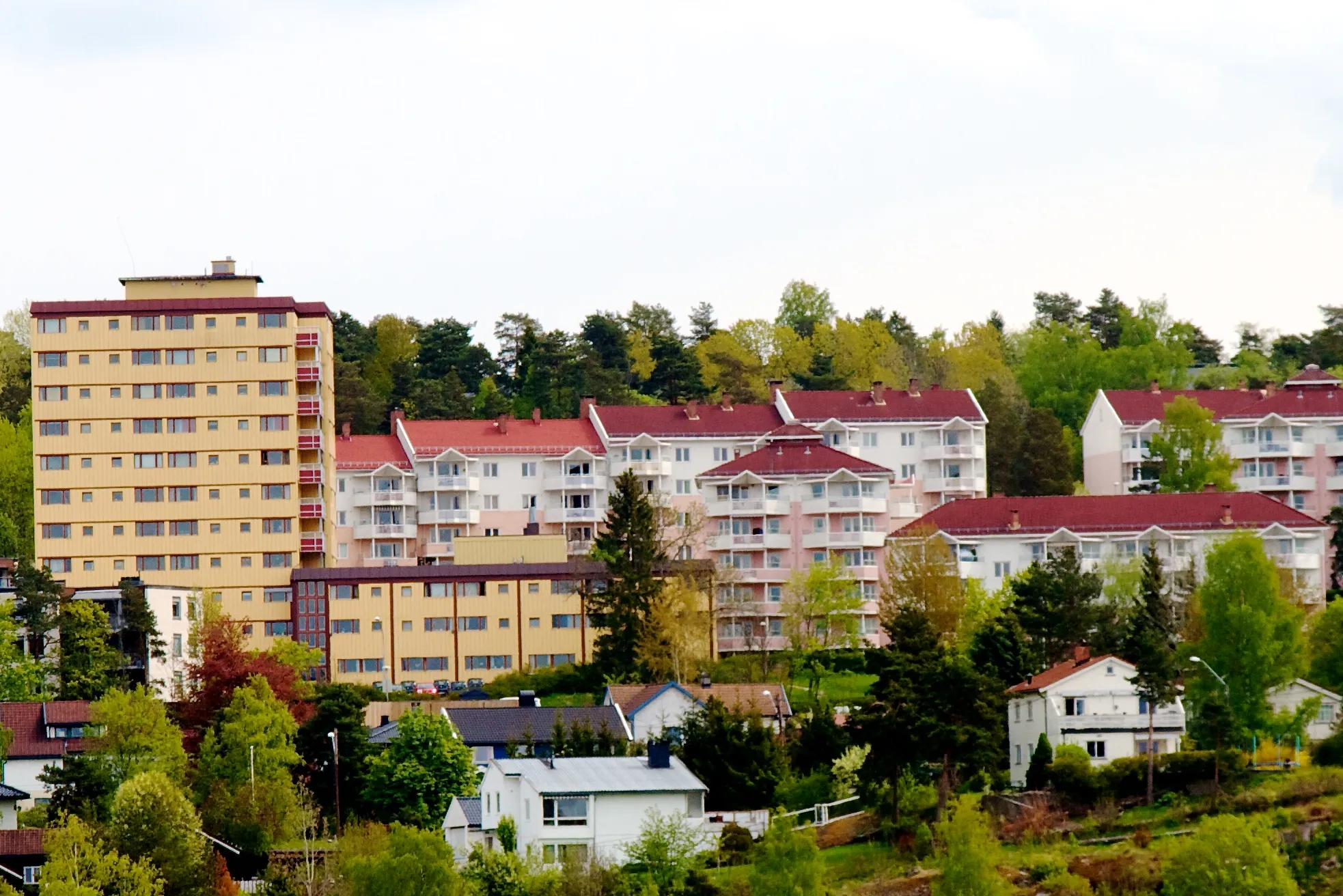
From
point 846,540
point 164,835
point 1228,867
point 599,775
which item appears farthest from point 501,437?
point 1228,867

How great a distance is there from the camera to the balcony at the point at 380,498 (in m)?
130

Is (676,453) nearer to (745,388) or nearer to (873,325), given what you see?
(745,388)

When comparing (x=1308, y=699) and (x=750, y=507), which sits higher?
(x=750, y=507)

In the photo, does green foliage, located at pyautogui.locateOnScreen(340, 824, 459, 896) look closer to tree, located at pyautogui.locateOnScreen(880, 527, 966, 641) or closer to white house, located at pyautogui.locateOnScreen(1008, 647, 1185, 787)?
white house, located at pyautogui.locateOnScreen(1008, 647, 1185, 787)

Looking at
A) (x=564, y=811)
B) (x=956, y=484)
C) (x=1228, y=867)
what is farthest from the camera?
(x=956, y=484)

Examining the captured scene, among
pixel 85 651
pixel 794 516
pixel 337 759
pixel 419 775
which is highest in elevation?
pixel 794 516

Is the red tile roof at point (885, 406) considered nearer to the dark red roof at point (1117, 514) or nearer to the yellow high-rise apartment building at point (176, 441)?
A: the dark red roof at point (1117, 514)

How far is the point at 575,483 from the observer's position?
13150 centimetres

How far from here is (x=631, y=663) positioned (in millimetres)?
102312

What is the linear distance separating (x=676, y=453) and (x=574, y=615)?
22.7 m

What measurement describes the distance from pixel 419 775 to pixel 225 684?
1291 cm

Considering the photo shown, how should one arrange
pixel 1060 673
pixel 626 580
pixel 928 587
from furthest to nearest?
pixel 928 587, pixel 626 580, pixel 1060 673

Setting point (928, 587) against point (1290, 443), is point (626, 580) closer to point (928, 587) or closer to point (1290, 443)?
point (928, 587)

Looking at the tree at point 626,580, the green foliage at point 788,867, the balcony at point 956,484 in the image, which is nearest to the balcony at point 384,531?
the tree at point 626,580
